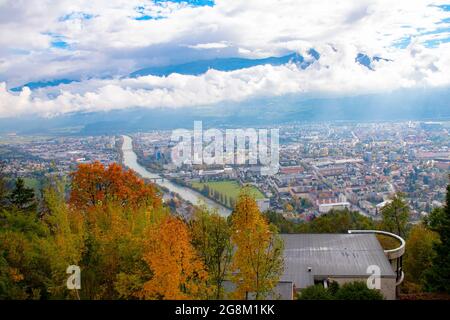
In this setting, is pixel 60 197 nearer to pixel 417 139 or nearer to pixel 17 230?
pixel 17 230

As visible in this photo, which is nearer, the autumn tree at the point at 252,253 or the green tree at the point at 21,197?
the autumn tree at the point at 252,253

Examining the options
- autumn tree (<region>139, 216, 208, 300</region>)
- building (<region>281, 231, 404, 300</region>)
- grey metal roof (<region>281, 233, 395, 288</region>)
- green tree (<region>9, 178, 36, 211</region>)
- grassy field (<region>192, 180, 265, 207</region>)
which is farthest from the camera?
Answer: grassy field (<region>192, 180, 265, 207</region>)

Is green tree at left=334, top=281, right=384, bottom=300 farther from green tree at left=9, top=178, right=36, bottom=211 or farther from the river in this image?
the river

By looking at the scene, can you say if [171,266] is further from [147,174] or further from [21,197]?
[147,174]

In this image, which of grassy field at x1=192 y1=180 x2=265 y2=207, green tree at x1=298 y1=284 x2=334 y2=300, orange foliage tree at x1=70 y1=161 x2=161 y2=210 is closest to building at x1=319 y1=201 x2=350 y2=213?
grassy field at x1=192 y1=180 x2=265 y2=207

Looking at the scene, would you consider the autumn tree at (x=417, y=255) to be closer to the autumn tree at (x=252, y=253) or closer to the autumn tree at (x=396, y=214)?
the autumn tree at (x=396, y=214)

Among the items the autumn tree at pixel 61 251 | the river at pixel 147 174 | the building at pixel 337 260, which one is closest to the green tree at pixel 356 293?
the building at pixel 337 260

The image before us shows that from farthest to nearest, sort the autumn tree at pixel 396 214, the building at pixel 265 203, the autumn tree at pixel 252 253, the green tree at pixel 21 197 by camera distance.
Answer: the building at pixel 265 203
the autumn tree at pixel 396 214
the green tree at pixel 21 197
the autumn tree at pixel 252 253
